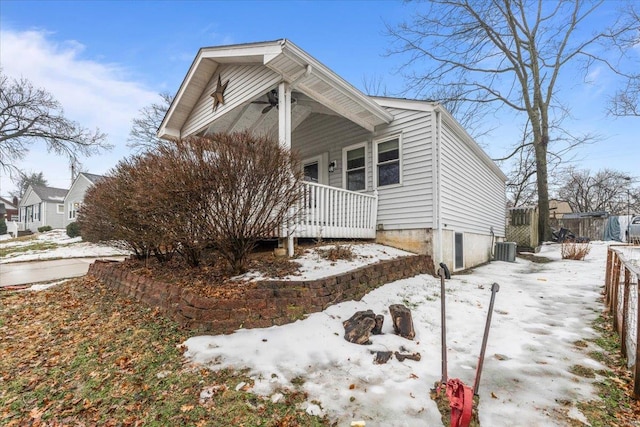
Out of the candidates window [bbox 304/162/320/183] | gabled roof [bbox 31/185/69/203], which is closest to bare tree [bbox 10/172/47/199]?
gabled roof [bbox 31/185/69/203]

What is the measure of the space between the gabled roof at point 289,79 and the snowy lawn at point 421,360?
11.1 feet

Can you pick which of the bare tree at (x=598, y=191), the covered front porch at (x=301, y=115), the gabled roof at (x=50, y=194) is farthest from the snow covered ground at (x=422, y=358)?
the gabled roof at (x=50, y=194)

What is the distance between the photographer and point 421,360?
115 inches

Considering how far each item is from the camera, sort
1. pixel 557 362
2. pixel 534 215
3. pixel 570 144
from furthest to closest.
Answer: pixel 570 144, pixel 534 215, pixel 557 362

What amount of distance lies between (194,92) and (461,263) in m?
8.09

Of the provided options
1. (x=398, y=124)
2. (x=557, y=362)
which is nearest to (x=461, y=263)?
(x=398, y=124)

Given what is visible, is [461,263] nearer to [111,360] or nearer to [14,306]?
[111,360]

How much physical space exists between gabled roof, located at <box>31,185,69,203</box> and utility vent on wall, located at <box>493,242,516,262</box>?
38.0 metres

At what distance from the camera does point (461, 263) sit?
26.1 ft

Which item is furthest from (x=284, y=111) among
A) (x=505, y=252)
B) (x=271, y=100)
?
(x=505, y=252)

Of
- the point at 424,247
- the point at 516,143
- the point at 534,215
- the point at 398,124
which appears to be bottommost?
the point at 424,247

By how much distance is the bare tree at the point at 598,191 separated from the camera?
31.7 m

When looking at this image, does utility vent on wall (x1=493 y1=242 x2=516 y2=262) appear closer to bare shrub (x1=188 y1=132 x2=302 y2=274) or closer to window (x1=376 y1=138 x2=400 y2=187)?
window (x1=376 y1=138 x2=400 y2=187)

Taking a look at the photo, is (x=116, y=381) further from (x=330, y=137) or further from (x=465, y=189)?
(x=465, y=189)
